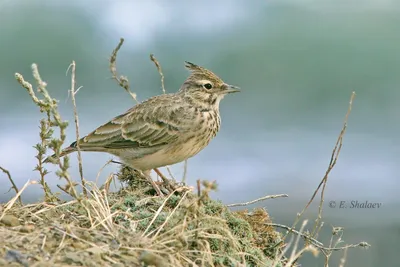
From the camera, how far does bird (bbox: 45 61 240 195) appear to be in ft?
23.1

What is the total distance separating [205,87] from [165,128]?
0.64 meters

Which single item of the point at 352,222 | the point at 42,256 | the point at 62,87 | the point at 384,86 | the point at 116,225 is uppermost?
the point at 384,86

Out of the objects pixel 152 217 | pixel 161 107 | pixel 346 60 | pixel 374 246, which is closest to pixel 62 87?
pixel 346 60

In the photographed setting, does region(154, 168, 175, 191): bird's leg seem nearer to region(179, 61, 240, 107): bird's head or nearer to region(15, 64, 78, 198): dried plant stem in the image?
region(179, 61, 240, 107): bird's head

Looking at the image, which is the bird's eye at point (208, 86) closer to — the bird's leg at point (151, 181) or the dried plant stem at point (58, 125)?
the bird's leg at point (151, 181)

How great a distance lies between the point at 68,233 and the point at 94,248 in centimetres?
23

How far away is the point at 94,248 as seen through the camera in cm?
471

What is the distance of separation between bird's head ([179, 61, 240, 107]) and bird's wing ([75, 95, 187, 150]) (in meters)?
0.27

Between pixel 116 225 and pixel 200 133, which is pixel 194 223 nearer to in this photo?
pixel 116 225

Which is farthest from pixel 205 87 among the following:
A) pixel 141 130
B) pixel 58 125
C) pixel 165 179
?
pixel 58 125

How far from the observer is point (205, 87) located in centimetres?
745

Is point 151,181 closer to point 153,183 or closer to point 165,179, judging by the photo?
point 153,183

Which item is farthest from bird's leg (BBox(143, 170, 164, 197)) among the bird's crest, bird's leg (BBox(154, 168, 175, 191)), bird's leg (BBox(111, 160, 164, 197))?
the bird's crest

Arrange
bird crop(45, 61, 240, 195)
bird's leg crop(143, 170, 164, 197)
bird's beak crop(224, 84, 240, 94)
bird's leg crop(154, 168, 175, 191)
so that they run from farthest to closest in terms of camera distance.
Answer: bird's beak crop(224, 84, 240, 94) < bird crop(45, 61, 240, 195) < bird's leg crop(154, 168, 175, 191) < bird's leg crop(143, 170, 164, 197)
